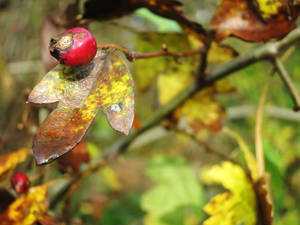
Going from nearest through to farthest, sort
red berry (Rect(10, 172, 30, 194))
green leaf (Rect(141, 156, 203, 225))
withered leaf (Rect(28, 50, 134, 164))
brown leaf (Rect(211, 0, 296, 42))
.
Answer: withered leaf (Rect(28, 50, 134, 164)) → brown leaf (Rect(211, 0, 296, 42)) → red berry (Rect(10, 172, 30, 194)) → green leaf (Rect(141, 156, 203, 225))

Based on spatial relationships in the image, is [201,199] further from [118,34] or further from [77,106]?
[118,34]

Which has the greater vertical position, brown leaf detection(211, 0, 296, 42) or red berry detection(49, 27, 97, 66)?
brown leaf detection(211, 0, 296, 42)

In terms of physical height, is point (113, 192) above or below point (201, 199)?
below

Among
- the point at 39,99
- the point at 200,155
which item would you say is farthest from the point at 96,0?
the point at 200,155

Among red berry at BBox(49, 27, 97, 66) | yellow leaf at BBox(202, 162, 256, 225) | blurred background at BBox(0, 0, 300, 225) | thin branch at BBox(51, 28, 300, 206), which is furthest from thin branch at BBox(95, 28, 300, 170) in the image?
red berry at BBox(49, 27, 97, 66)

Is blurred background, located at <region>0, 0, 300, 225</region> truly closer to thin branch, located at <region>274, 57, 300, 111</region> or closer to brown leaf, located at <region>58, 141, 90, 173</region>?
brown leaf, located at <region>58, 141, 90, 173</region>

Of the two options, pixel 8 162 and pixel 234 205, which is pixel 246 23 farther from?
pixel 8 162

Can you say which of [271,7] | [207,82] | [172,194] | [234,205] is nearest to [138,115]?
[172,194]
